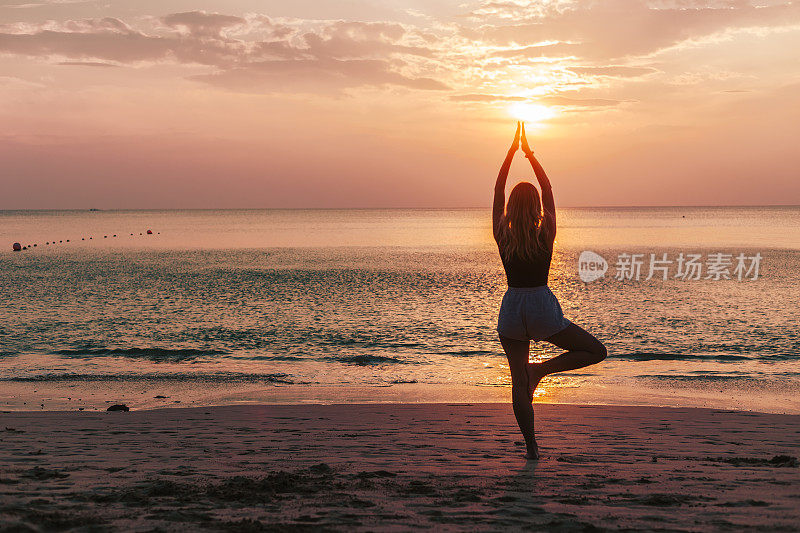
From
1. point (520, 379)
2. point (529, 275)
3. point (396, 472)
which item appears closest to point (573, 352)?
point (520, 379)

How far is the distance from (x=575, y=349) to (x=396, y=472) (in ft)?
6.62

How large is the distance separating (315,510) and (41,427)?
247 inches

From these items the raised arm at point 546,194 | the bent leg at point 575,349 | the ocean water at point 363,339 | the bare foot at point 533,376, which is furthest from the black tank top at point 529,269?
the ocean water at point 363,339

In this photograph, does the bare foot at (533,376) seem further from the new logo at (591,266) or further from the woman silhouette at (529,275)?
the new logo at (591,266)

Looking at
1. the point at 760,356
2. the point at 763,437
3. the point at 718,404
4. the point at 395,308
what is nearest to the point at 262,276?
the point at 395,308

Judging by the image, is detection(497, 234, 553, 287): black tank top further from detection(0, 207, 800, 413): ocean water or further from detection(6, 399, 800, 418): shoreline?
detection(0, 207, 800, 413): ocean water

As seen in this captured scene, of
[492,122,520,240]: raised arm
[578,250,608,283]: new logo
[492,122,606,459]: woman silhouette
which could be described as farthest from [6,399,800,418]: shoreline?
[578,250,608,283]: new logo

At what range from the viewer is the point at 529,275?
20.7ft

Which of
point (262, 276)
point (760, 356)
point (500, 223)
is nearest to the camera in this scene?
point (500, 223)

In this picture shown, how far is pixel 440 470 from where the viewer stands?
21.7 feet

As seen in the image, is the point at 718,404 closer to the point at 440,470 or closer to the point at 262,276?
the point at 440,470

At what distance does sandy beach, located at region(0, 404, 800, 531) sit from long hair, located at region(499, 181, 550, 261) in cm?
200

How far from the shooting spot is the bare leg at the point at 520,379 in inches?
255

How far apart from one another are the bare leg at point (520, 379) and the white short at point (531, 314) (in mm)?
122
